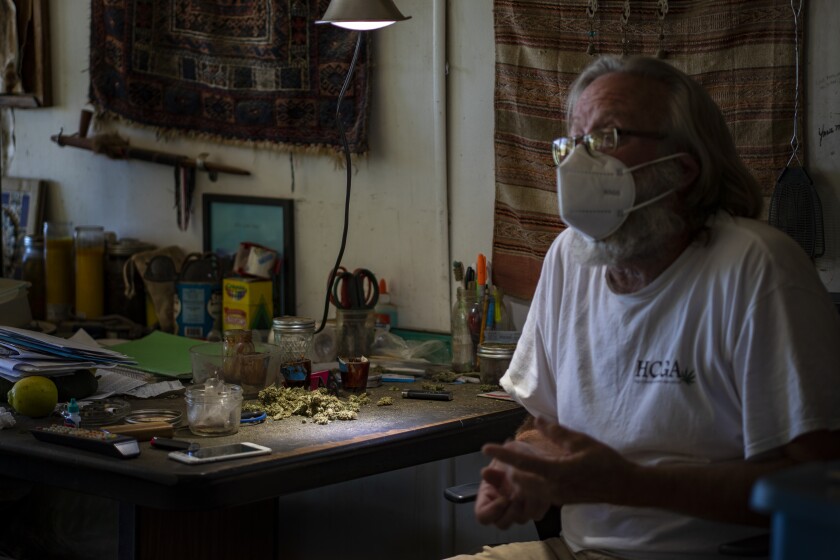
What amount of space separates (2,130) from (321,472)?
131 inches

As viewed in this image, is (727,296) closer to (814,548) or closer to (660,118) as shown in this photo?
(660,118)

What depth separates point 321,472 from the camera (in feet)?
7.08

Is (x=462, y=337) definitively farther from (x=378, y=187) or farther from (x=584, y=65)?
(x=584, y=65)

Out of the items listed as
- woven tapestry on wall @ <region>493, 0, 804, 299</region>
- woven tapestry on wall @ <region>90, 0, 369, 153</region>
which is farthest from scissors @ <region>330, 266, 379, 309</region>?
woven tapestry on wall @ <region>90, 0, 369, 153</region>

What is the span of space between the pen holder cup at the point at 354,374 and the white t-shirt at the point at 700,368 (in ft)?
2.58

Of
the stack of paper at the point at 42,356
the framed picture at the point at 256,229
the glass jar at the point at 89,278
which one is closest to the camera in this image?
the stack of paper at the point at 42,356

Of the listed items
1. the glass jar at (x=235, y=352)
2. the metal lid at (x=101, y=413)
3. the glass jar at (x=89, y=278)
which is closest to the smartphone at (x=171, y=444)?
the metal lid at (x=101, y=413)

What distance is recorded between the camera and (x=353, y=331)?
319cm

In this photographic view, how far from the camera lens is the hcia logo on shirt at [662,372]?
186 centimetres

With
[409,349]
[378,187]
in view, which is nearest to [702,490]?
[409,349]

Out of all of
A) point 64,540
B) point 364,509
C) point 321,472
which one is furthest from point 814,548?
point 64,540

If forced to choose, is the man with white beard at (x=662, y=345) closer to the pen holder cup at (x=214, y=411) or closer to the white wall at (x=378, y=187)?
the pen holder cup at (x=214, y=411)

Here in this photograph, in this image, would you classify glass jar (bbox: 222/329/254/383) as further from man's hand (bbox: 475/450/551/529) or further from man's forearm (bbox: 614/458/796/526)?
man's forearm (bbox: 614/458/796/526)

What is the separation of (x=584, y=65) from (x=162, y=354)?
1458 mm
